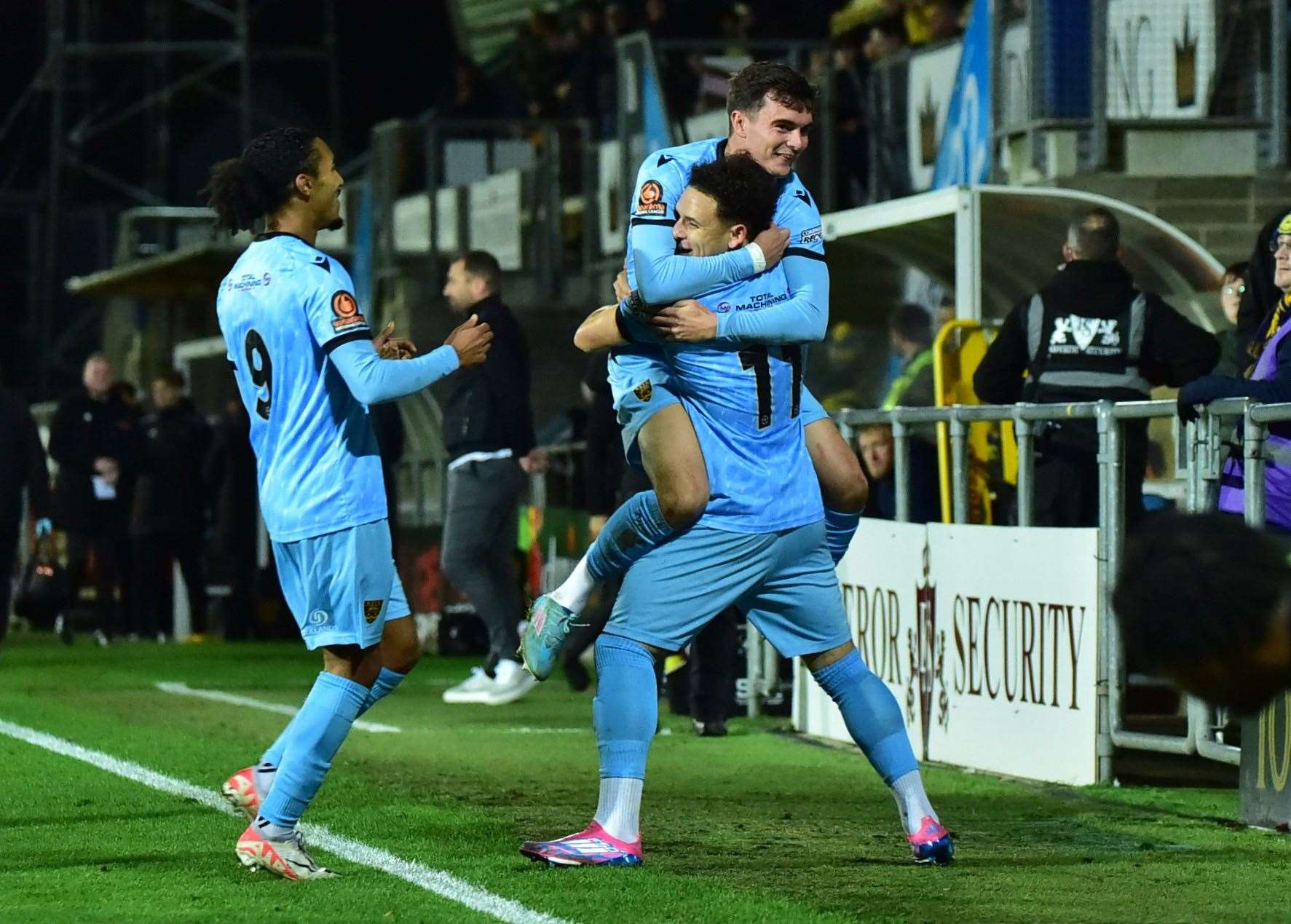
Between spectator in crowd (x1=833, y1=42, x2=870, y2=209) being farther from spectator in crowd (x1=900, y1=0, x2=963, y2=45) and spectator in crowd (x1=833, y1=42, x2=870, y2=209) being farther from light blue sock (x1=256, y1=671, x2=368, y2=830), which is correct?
light blue sock (x1=256, y1=671, x2=368, y2=830)

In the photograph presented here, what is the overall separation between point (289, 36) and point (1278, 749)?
89.5 feet

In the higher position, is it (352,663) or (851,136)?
(851,136)

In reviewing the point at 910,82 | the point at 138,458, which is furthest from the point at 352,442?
the point at 138,458

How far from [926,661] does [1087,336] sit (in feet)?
5.13

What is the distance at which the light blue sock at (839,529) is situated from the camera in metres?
7.54

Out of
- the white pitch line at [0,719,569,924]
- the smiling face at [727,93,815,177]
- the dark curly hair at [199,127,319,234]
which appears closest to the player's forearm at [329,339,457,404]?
the dark curly hair at [199,127,319,234]

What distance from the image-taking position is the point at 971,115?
14859 mm

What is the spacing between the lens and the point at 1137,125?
14422 mm

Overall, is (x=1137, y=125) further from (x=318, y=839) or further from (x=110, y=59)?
(x=110, y=59)

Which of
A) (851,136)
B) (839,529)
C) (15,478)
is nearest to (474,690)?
(15,478)

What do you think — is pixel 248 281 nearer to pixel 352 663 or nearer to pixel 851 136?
pixel 352 663

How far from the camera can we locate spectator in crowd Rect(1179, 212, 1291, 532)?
834 centimetres

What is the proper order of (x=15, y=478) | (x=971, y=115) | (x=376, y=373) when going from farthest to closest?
1. (x=15, y=478)
2. (x=971, y=115)
3. (x=376, y=373)

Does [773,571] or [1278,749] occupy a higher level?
[773,571]
